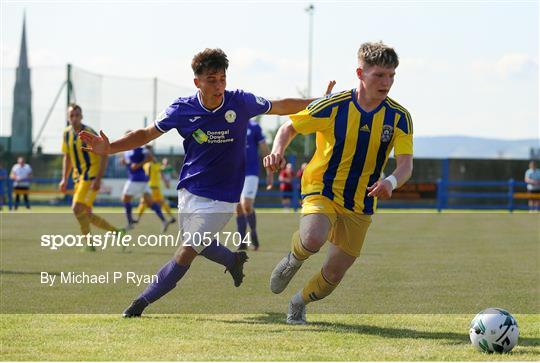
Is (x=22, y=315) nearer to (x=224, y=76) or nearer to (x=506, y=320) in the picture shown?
(x=224, y=76)

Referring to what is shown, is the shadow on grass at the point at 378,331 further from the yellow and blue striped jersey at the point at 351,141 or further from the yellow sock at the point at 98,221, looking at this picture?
the yellow sock at the point at 98,221

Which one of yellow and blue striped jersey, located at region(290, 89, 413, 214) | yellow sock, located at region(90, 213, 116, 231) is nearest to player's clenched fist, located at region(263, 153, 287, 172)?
yellow and blue striped jersey, located at region(290, 89, 413, 214)

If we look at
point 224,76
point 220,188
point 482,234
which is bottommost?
point 482,234

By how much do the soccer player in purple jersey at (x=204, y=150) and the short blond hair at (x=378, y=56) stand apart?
2.67 feet

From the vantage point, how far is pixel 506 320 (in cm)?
582

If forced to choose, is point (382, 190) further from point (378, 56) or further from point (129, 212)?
point (129, 212)

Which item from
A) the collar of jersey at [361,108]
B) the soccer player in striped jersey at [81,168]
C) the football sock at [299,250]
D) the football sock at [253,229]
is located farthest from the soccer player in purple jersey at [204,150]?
the football sock at [253,229]

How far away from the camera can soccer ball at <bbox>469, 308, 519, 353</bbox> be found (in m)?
5.74

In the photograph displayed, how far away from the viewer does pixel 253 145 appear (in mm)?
13641

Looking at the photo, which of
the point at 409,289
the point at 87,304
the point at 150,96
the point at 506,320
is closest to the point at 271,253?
the point at 409,289

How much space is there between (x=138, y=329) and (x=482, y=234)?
42.1ft

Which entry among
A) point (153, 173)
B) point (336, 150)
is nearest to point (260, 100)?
point (336, 150)

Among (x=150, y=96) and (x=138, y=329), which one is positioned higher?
(x=150, y=96)

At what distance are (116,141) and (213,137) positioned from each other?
73 centimetres
